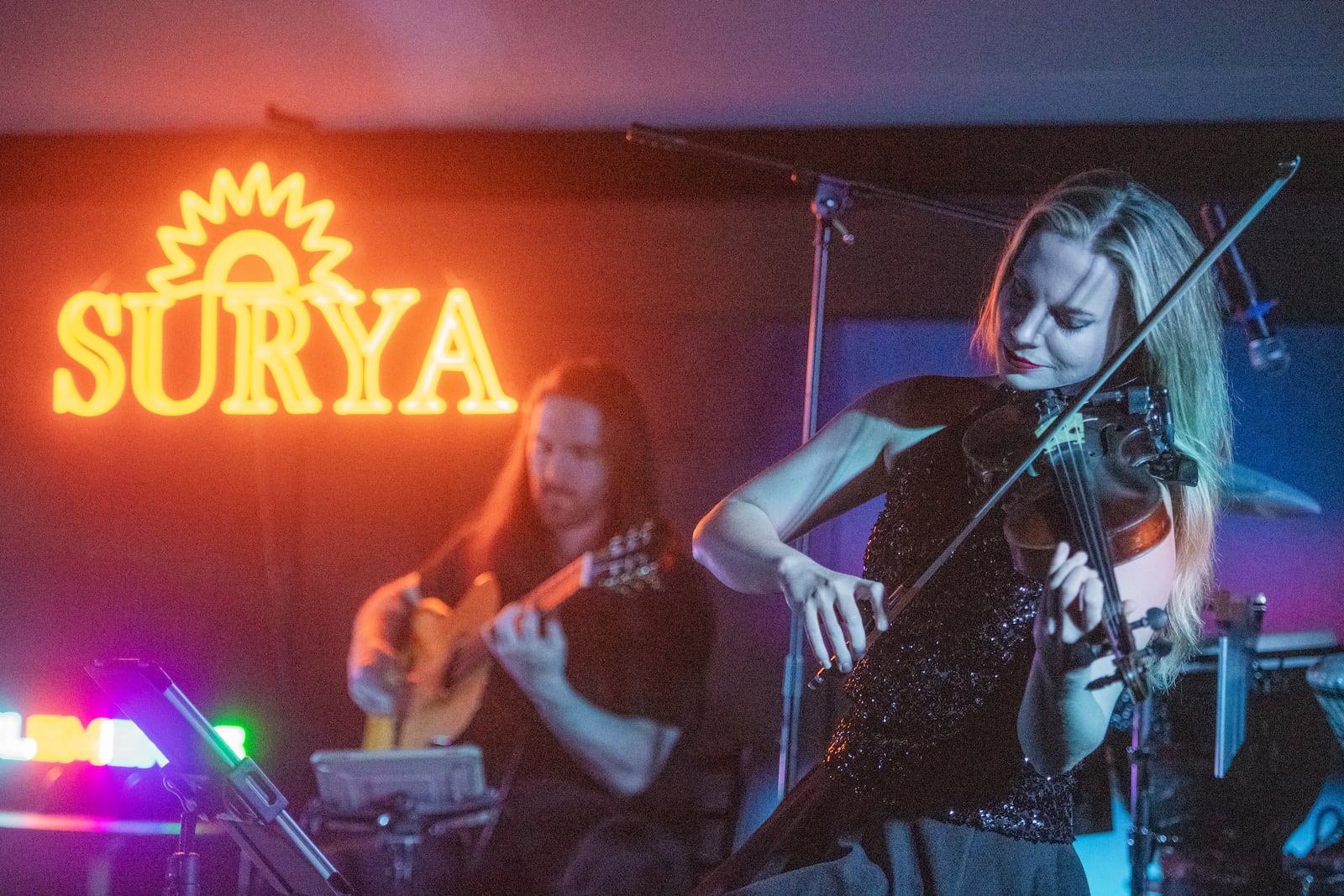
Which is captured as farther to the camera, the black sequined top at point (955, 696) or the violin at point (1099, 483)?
the black sequined top at point (955, 696)

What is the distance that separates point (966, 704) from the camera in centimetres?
154

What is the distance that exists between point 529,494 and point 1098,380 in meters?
2.97

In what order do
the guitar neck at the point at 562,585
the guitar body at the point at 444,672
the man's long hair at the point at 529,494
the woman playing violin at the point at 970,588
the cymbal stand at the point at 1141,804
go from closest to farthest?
1. the woman playing violin at the point at 970,588
2. the cymbal stand at the point at 1141,804
3. the guitar neck at the point at 562,585
4. the guitar body at the point at 444,672
5. the man's long hair at the point at 529,494

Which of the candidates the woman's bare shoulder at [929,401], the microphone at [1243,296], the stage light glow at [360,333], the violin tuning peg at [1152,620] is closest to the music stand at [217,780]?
the woman's bare shoulder at [929,401]

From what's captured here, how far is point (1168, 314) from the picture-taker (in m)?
1.63

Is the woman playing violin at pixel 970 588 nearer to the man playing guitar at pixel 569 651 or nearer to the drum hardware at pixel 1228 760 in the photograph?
the drum hardware at pixel 1228 760

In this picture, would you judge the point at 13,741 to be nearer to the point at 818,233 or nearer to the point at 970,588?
the point at 818,233

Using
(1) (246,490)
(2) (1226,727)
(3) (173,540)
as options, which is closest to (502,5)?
(1) (246,490)

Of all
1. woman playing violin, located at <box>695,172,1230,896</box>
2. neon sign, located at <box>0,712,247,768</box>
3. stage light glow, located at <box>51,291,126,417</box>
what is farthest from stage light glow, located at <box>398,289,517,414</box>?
woman playing violin, located at <box>695,172,1230,896</box>

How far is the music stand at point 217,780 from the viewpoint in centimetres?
206

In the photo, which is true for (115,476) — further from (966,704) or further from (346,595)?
(966,704)

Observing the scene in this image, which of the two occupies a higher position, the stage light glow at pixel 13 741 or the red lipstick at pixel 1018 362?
the red lipstick at pixel 1018 362

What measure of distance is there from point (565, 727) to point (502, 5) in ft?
7.53

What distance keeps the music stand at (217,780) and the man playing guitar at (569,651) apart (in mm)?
1592
